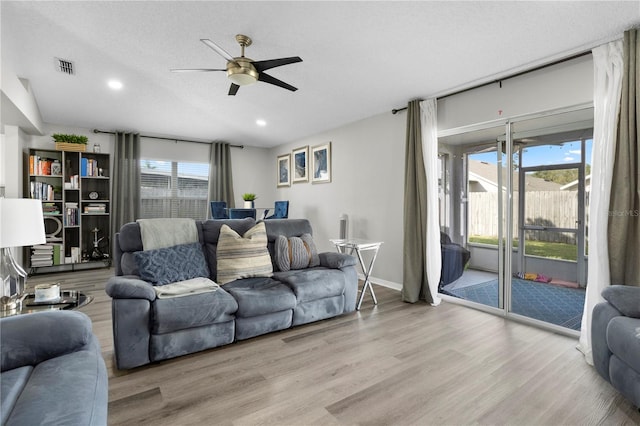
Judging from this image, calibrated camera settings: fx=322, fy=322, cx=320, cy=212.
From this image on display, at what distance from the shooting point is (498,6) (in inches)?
86.6

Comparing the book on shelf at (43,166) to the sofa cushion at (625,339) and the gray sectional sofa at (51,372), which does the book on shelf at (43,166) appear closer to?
the gray sectional sofa at (51,372)

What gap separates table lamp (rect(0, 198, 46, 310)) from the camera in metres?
1.76

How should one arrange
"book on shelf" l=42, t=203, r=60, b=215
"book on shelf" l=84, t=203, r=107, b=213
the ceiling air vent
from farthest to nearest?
"book on shelf" l=84, t=203, r=107, b=213, "book on shelf" l=42, t=203, r=60, b=215, the ceiling air vent

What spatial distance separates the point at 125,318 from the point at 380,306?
8.33 ft

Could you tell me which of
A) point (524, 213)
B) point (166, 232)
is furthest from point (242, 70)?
point (524, 213)

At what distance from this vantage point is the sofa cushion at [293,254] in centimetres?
341

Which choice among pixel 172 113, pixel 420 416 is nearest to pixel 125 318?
pixel 420 416

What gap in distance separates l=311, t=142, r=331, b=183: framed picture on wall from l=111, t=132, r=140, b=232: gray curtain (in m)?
3.28

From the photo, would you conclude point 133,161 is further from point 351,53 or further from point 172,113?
point 351,53

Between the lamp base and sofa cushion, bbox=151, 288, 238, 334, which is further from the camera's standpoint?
sofa cushion, bbox=151, 288, 238, 334

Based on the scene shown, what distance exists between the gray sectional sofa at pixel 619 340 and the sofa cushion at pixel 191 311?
8.30ft

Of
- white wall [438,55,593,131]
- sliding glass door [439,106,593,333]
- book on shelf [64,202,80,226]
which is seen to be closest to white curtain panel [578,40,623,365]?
white wall [438,55,593,131]

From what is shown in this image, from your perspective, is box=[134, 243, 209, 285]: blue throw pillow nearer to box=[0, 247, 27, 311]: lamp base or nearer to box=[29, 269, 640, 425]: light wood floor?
box=[29, 269, 640, 425]: light wood floor

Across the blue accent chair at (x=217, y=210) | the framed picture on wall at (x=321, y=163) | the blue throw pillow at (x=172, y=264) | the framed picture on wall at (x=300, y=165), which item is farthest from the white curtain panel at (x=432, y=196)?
the blue accent chair at (x=217, y=210)
